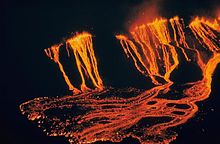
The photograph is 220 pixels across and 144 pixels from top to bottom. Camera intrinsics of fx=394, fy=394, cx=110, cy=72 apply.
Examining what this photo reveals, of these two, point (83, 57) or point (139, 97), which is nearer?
point (139, 97)

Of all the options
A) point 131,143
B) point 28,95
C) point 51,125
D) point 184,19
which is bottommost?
point 131,143

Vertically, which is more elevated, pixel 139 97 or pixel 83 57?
pixel 83 57

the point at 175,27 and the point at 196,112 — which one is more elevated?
the point at 175,27

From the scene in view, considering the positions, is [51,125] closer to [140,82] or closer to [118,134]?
[118,134]

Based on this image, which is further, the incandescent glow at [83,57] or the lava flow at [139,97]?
the incandescent glow at [83,57]

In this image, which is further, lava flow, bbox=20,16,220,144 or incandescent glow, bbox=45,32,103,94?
incandescent glow, bbox=45,32,103,94

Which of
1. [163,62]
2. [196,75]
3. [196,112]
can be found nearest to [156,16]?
[163,62]

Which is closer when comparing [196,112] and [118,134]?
[118,134]

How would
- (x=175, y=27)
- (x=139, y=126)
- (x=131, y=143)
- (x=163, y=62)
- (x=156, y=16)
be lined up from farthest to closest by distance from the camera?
(x=156, y=16), (x=175, y=27), (x=163, y=62), (x=139, y=126), (x=131, y=143)
